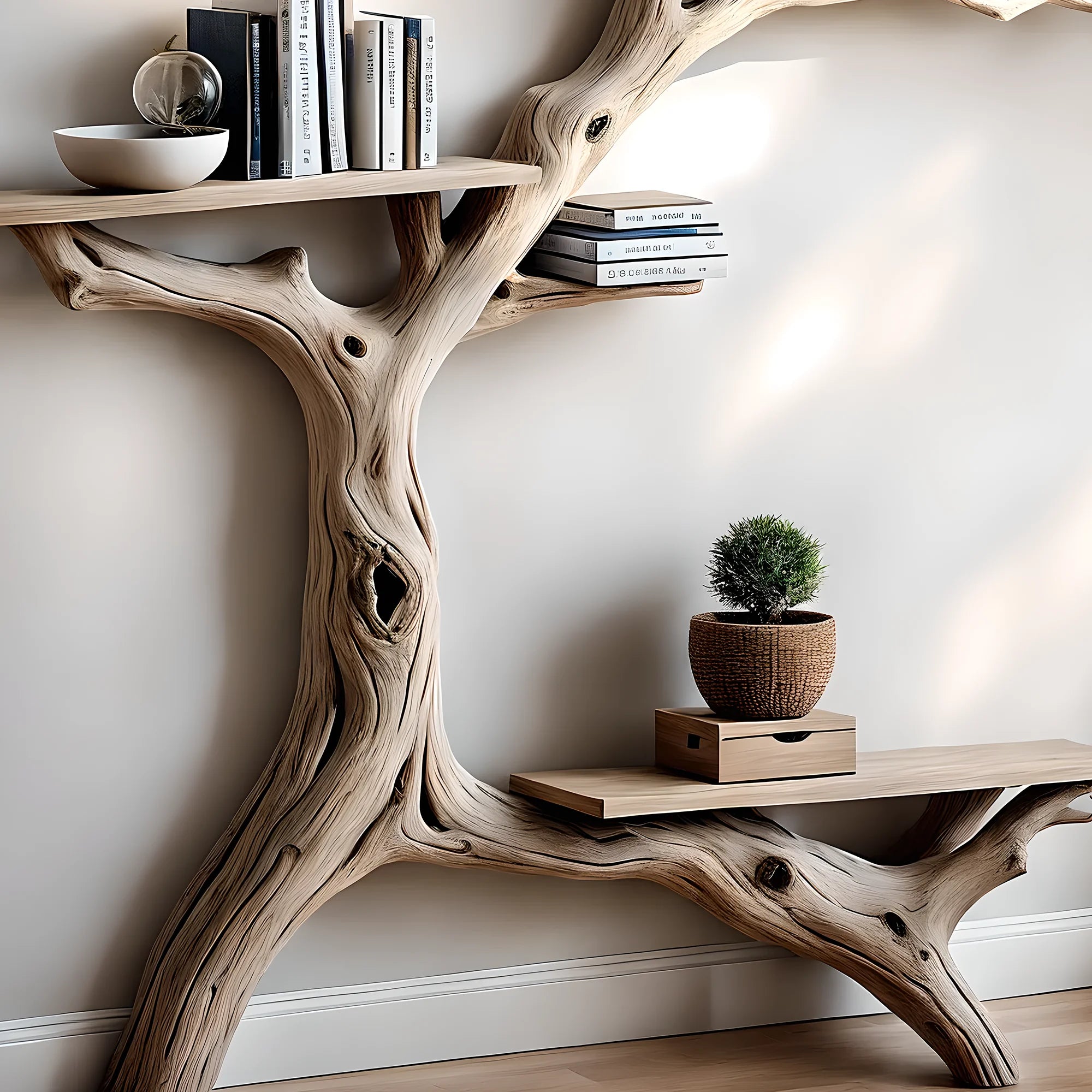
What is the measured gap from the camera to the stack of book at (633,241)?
2262 mm

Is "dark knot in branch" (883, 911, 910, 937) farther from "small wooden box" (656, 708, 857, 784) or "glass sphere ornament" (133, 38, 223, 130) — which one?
"glass sphere ornament" (133, 38, 223, 130)

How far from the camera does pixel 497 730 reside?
248 centimetres

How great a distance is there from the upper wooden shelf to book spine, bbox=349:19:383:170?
3 centimetres

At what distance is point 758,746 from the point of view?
2.34m

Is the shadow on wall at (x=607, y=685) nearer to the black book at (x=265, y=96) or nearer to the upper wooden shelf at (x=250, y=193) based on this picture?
the upper wooden shelf at (x=250, y=193)

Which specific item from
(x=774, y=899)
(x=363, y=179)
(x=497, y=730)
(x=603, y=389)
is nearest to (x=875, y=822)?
(x=774, y=899)

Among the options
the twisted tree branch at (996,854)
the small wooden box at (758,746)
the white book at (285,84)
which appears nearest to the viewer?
the white book at (285,84)

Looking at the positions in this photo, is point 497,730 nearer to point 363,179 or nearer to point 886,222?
point 363,179

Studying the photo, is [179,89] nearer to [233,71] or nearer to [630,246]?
[233,71]

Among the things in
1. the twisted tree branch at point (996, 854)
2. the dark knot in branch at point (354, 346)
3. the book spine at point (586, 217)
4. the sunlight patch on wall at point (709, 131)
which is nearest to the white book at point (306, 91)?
the dark knot in branch at point (354, 346)

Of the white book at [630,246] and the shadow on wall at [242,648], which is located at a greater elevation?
the white book at [630,246]

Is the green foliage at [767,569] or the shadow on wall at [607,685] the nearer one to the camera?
the green foliage at [767,569]

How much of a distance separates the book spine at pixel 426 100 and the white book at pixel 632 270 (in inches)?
11.2

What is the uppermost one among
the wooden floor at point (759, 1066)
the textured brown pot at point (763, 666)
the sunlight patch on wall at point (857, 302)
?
the sunlight patch on wall at point (857, 302)
